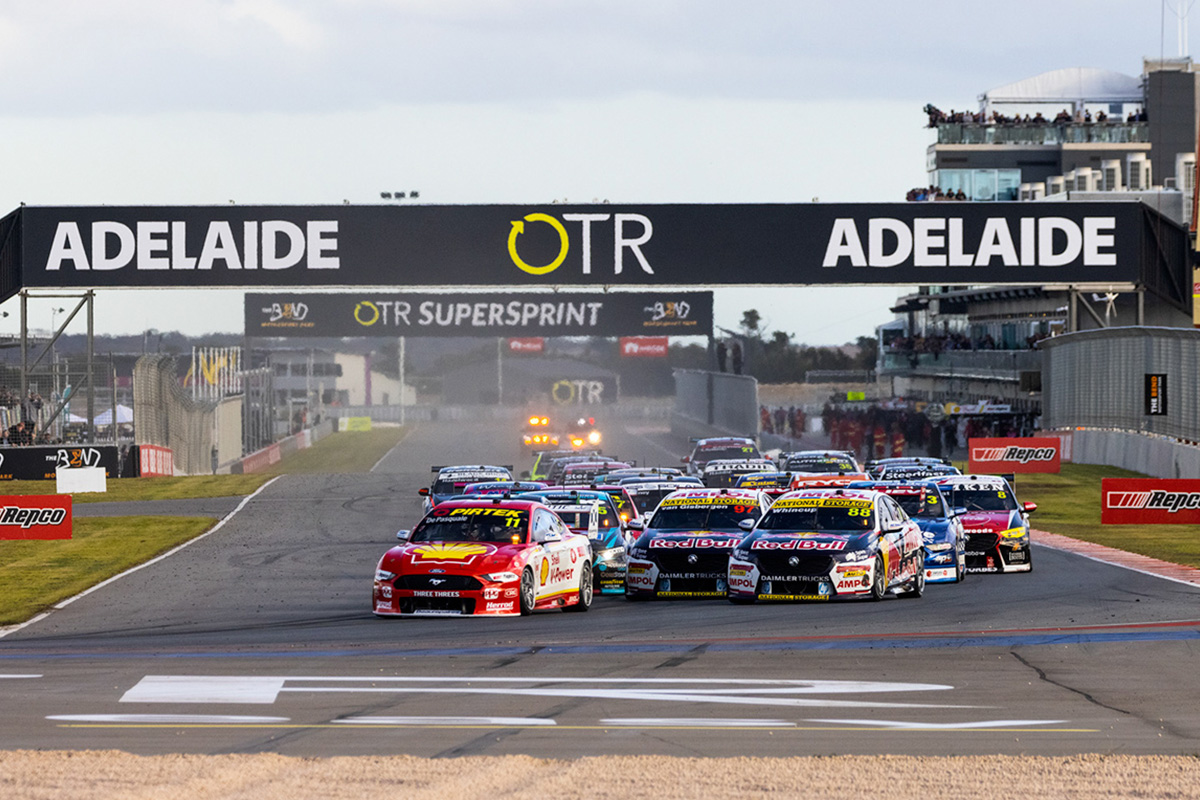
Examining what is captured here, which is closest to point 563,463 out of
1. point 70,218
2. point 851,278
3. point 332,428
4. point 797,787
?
point 851,278

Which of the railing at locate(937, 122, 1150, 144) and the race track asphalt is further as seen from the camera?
the railing at locate(937, 122, 1150, 144)

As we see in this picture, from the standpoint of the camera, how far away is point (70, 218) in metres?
41.8

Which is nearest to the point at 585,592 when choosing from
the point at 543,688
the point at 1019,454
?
the point at 543,688

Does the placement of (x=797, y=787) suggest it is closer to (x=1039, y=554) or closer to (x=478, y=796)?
(x=478, y=796)

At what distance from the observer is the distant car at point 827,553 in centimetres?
1830

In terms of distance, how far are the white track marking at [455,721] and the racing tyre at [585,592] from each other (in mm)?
7466

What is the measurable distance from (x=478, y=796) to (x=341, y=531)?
930 inches

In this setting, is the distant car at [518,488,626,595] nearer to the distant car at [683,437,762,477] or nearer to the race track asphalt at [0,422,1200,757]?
the race track asphalt at [0,422,1200,757]

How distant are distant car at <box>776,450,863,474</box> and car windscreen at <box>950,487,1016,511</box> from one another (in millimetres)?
11245

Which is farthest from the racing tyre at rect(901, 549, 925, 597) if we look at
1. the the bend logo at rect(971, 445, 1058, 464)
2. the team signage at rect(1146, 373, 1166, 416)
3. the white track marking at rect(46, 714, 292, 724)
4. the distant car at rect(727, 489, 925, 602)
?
the the bend logo at rect(971, 445, 1058, 464)

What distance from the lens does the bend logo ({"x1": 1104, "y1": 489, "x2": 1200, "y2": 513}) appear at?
2634cm

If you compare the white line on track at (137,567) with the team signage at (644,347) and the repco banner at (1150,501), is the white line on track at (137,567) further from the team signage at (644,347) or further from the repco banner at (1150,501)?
the team signage at (644,347)

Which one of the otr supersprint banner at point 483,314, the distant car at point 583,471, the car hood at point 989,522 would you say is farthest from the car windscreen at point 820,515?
the otr supersprint banner at point 483,314

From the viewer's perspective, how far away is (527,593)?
56.9ft
